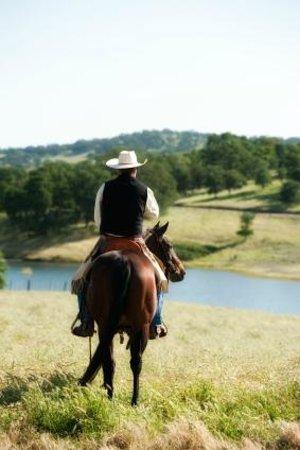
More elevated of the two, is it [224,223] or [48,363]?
[48,363]

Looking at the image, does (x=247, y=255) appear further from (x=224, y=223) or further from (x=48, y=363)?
(x=48, y=363)

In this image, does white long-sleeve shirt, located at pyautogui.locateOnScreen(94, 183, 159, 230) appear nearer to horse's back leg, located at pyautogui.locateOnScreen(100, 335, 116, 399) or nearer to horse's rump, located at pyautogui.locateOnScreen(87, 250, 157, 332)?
horse's rump, located at pyautogui.locateOnScreen(87, 250, 157, 332)

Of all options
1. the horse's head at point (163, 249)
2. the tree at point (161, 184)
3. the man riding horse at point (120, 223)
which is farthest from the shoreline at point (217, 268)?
the man riding horse at point (120, 223)

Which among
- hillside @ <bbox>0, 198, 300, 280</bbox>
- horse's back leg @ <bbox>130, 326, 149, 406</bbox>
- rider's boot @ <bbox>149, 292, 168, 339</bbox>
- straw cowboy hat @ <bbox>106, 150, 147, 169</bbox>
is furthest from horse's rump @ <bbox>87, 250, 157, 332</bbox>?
hillside @ <bbox>0, 198, 300, 280</bbox>

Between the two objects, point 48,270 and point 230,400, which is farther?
point 48,270

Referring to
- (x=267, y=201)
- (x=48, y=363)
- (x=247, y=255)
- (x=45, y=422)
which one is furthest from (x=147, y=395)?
(x=267, y=201)

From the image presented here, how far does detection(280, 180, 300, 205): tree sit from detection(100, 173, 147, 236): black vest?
113117 mm

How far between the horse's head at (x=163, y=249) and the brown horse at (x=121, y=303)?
1.46 meters

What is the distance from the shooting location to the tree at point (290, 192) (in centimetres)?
12031

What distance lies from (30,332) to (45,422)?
33.5ft

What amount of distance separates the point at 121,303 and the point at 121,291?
19 centimetres

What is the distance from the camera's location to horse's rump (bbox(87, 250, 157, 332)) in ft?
30.1

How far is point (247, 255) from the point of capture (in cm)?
9756

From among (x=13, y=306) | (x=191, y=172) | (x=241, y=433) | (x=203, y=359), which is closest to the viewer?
(x=241, y=433)
